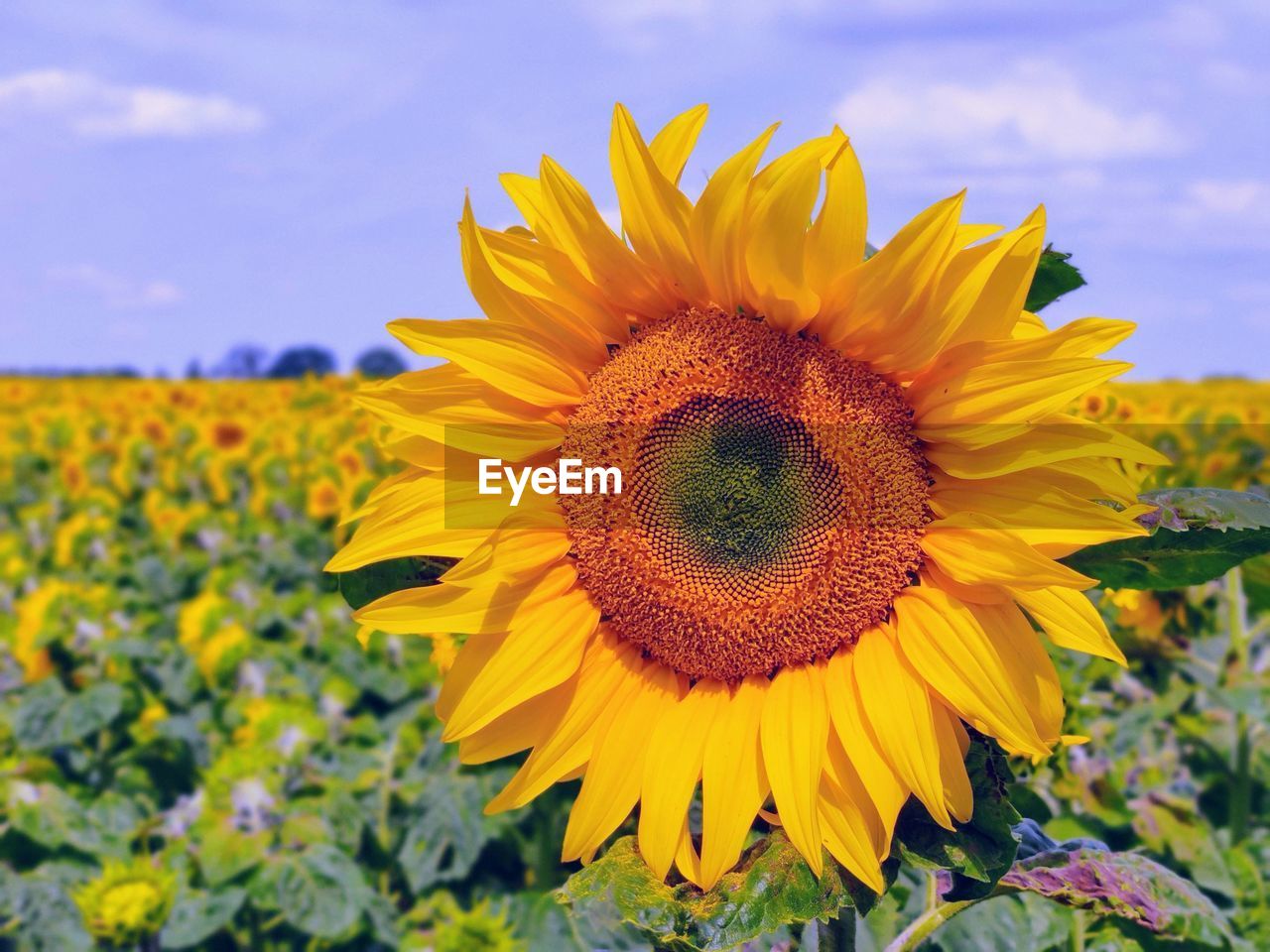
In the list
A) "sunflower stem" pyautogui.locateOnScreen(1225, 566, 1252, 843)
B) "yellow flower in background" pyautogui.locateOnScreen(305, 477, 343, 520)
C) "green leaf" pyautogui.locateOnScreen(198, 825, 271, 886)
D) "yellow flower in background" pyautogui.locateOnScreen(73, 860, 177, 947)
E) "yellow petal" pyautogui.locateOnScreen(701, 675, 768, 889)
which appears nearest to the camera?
"yellow petal" pyautogui.locateOnScreen(701, 675, 768, 889)

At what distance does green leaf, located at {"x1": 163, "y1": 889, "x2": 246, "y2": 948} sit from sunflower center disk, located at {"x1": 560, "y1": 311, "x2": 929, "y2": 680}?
6.57ft

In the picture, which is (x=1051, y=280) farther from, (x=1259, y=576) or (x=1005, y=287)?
(x=1259, y=576)

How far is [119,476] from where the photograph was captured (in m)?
10.8

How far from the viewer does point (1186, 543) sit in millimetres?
1700

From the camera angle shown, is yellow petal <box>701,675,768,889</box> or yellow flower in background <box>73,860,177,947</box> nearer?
yellow petal <box>701,675,768,889</box>

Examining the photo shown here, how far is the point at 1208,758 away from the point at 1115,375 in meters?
2.87

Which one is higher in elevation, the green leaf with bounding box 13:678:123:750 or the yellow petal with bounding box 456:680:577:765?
the yellow petal with bounding box 456:680:577:765

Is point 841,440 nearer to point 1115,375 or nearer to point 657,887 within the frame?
point 1115,375

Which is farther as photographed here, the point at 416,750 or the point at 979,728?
the point at 416,750

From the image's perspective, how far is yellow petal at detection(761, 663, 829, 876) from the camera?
158cm

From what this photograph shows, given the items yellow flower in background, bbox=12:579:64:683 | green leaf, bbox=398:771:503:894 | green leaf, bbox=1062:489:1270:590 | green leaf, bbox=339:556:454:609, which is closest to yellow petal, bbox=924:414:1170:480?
green leaf, bbox=1062:489:1270:590

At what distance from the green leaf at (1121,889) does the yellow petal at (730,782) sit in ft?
1.22

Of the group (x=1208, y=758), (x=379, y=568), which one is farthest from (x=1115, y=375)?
(x=1208, y=758)

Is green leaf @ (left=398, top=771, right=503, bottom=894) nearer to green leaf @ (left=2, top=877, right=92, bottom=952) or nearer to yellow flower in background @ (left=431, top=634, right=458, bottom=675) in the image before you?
green leaf @ (left=2, top=877, right=92, bottom=952)
